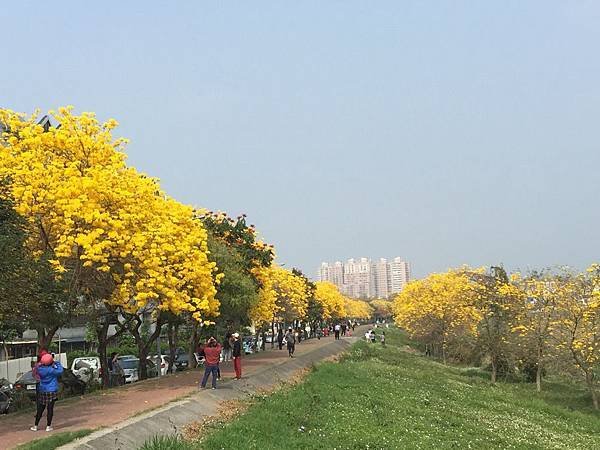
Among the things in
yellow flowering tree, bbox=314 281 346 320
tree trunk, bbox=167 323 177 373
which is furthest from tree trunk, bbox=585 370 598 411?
yellow flowering tree, bbox=314 281 346 320

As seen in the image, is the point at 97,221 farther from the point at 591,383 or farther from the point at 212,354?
the point at 591,383

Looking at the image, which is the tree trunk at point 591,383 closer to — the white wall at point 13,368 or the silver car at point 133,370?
the silver car at point 133,370

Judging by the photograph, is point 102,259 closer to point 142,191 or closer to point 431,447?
point 142,191

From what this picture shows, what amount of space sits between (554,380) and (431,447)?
94.9ft

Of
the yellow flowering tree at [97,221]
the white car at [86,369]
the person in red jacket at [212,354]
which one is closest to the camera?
the yellow flowering tree at [97,221]

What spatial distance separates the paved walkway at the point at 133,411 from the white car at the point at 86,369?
3814 mm

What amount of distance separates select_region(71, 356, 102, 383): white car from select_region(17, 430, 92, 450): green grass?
480 inches

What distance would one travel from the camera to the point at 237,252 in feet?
104

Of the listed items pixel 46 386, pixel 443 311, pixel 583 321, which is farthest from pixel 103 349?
pixel 443 311

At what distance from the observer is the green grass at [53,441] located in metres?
10.4

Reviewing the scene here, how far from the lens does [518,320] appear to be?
1271 inches

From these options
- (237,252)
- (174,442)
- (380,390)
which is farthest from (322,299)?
(174,442)

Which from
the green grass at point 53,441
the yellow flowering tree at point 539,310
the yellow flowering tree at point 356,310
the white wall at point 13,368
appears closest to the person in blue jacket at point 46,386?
the green grass at point 53,441

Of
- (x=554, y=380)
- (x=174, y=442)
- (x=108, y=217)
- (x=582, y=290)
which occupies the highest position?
(x=108, y=217)
